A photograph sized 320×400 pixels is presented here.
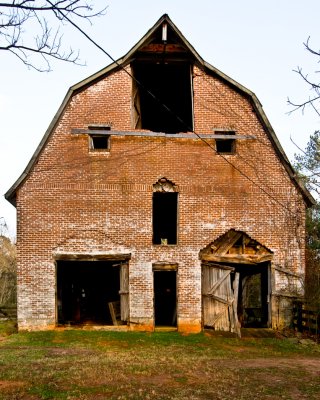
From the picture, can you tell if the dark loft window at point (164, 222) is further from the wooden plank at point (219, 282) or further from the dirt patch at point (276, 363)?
the dirt patch at point (276, 363)

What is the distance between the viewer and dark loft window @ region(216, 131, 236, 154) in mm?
16750

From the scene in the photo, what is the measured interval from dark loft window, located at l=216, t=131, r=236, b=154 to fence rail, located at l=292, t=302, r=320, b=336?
5.70m

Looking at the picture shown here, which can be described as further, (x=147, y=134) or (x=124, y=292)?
(x=147, y=134)

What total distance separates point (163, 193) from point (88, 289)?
7.90 metres

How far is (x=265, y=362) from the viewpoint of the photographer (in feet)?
35.9

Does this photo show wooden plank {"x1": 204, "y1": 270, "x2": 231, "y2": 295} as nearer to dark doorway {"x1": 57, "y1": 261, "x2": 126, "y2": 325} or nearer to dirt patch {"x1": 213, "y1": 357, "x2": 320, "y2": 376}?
dirt patch {"x1": 213, "y1": 357, "x2": 320, "y2": 376}

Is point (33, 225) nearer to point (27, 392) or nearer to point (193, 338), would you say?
point (193, 338)

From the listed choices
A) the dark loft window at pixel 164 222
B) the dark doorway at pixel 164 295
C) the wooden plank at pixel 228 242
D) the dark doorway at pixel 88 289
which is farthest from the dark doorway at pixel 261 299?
the dark doorway at pixel 88 289

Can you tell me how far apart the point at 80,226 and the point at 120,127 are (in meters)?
3.65

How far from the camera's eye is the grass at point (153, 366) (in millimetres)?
7879

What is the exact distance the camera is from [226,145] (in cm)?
1712

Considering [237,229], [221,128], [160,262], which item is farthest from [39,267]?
[221,128]

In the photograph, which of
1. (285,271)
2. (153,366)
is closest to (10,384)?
(153,366)

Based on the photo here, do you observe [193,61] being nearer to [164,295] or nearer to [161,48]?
[161,48]
